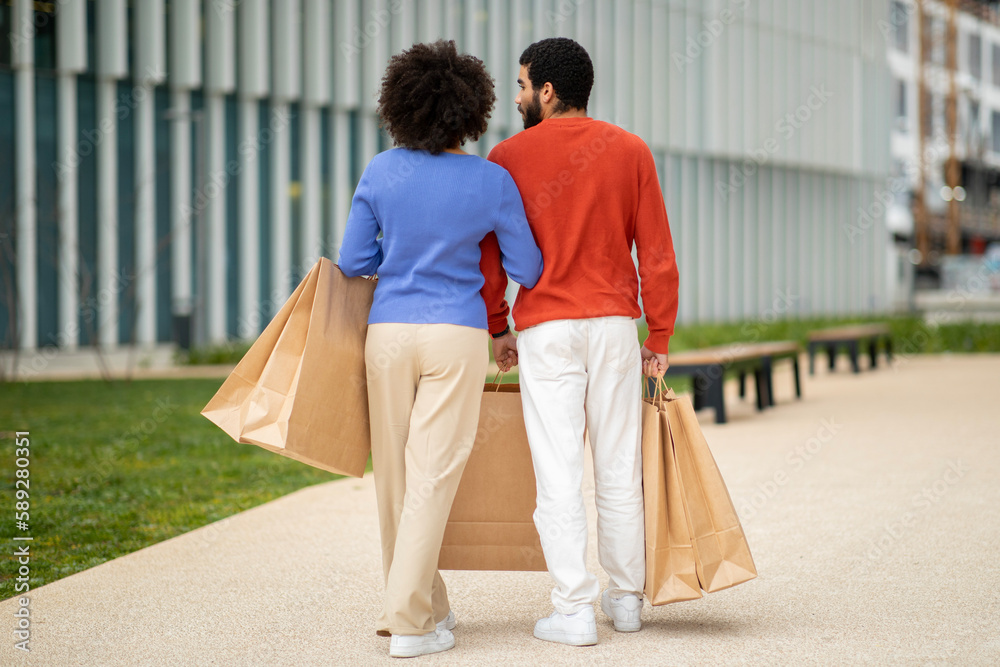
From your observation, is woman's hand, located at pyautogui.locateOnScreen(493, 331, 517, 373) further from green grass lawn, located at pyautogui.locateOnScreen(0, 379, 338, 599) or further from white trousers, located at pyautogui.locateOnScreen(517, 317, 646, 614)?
green grass lawn, located at pyautogui.locateOnScreen(0, 379, 338, 599)

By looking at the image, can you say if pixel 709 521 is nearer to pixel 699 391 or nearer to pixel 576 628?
pixel 576 628

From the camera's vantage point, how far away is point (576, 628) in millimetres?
3207

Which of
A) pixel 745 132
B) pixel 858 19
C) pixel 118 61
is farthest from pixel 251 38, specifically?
pixel 858 19

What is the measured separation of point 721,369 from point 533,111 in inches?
225

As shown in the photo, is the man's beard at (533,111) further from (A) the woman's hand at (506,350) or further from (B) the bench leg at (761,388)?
(B) the bench leg at (761,388)

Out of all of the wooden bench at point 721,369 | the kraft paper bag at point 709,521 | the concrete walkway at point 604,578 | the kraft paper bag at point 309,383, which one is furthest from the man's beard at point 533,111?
the wooden bench at point 721,369

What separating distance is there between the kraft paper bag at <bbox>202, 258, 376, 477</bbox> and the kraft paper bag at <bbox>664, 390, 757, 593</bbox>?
1083 mm

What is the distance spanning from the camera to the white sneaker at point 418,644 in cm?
313

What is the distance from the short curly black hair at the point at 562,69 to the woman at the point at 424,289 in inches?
Answer: 8.7

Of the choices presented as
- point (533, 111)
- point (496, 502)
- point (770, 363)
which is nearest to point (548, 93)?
point (533, 111)

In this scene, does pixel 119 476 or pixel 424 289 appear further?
pixel 119 476

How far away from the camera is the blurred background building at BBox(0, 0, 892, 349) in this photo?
16.1 m

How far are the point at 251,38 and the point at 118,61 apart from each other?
8.17 ft

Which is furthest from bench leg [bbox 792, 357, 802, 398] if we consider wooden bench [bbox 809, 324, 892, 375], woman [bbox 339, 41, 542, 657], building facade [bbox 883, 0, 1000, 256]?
building facade [bbox 883, 0, 1000, 256]
